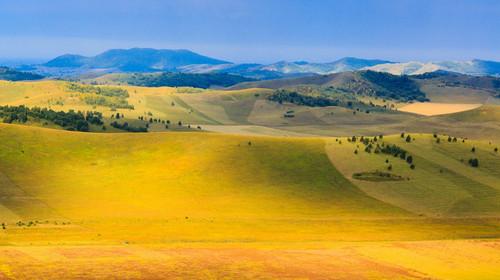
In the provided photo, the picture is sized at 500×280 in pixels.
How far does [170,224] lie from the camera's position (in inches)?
4267

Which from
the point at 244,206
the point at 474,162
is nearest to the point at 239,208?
the point at 244,206

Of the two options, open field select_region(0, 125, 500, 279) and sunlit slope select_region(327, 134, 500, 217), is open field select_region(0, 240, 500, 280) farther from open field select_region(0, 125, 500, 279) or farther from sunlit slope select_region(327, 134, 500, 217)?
sunlit slope select_region(327, 134, 500, 217)

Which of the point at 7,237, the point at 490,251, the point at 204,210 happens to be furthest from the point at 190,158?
the point at 490,251

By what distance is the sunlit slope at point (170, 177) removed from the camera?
412 feet

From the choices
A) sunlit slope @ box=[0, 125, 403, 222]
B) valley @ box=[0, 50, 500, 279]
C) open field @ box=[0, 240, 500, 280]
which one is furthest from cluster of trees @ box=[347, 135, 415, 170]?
open field @ box=[0, 240, 500, 280]

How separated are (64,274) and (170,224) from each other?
4818 cm

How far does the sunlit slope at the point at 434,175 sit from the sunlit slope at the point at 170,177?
5595 millimetres

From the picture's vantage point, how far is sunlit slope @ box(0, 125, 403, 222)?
126m

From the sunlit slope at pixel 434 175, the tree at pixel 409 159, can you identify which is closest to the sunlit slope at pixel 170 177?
the sunlit slope at pixel 434 175

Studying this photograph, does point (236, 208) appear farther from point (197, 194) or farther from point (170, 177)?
point (170, 177)

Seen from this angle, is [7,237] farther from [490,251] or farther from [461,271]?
[490,251]

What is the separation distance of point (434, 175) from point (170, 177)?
61476 millimetres

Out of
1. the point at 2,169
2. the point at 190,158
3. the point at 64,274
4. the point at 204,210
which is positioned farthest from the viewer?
the point at 190,158

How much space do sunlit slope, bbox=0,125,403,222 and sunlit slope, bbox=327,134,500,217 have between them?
18.4ft
